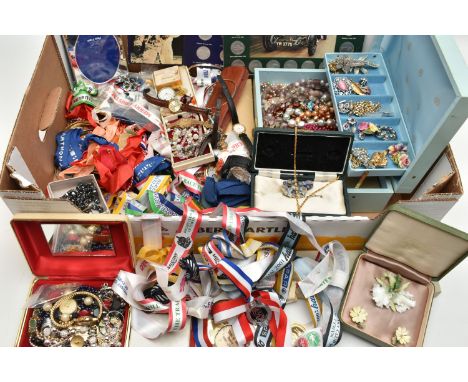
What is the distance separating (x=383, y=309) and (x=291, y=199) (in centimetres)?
58

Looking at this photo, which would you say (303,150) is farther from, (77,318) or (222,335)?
(77,318)

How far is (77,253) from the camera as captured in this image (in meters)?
1.84

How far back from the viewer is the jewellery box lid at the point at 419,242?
1.65 metres

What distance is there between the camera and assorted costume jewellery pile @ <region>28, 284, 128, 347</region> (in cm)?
167

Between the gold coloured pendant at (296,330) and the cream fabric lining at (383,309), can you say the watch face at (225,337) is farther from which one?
the cream fabric lining at (383,309)

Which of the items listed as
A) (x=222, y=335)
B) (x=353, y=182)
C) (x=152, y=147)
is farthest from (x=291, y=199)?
(x=152, y=147)

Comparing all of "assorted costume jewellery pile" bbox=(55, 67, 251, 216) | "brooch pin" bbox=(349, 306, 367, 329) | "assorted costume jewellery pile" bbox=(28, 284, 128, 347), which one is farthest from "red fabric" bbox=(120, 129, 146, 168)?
"brooch pin" bbox=(349, 306, 367, 329)

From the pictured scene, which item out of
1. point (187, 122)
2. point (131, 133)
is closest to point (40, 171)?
point (131, 133)

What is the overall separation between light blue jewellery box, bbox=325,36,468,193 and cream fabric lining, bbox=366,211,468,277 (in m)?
0.34

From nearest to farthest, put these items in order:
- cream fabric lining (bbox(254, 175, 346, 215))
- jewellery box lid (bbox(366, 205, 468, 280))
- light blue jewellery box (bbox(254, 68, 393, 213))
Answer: jewellery box lid (bbox(366, 205, 468, 280))
cream fabric lining (bbox(254, 175, 346, 215))
light blue jewellery box (bbox(254, 68, 393, 213))

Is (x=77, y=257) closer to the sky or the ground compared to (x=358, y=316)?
closer to the sky

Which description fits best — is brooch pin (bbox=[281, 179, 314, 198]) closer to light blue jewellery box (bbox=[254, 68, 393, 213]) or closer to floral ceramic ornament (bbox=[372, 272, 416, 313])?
light blue jewellery box (bbox=[254, 68, 393, 213])

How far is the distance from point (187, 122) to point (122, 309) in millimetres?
972

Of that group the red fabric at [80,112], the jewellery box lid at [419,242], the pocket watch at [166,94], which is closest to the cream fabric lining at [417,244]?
the jewellery box lid at [419,242]
